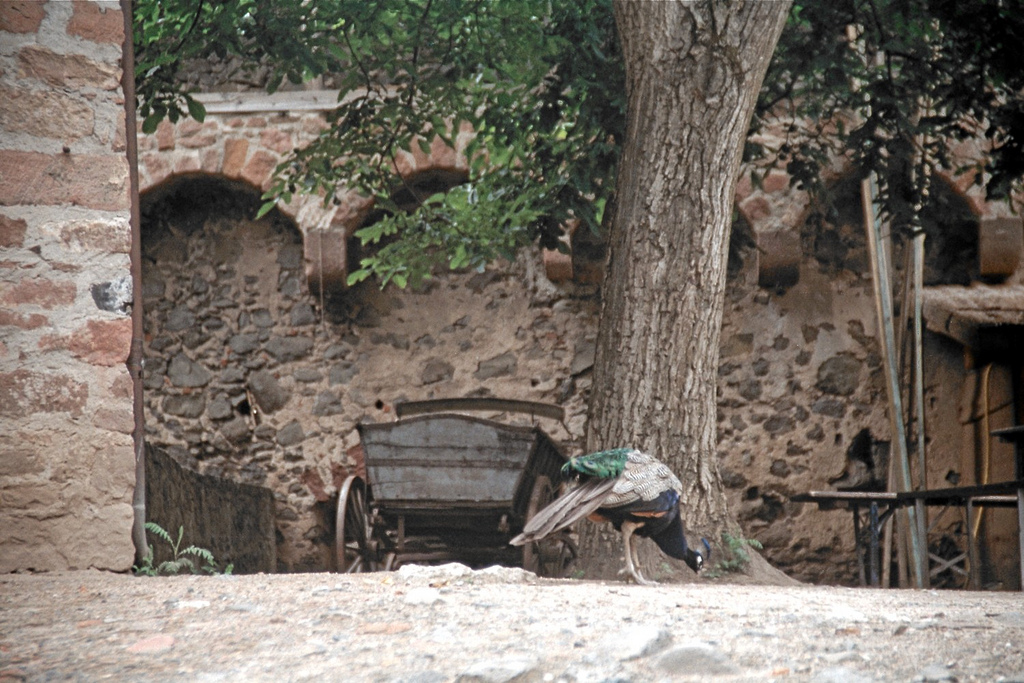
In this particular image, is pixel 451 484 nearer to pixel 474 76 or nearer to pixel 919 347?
pixel 474 76

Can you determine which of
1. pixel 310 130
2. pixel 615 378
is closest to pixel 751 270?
pixel 310 130

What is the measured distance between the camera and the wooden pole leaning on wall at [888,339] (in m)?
6.92

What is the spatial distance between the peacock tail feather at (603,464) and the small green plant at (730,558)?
1.98ft

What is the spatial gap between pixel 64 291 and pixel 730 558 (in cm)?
259

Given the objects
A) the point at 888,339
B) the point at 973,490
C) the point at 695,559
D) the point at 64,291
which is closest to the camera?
the point at 64,291

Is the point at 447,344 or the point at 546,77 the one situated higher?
the point at 546,77

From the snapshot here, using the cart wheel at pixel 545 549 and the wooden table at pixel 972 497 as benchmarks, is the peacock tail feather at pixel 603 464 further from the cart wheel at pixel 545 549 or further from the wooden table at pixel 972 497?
the cart wheel at pixel 545 549

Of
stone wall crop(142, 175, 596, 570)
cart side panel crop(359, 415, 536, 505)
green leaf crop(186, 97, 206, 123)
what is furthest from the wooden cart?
green leaf crop(186, 97, 206, 123)

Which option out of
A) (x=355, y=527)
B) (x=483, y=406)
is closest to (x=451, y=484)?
(x=355, y=527)

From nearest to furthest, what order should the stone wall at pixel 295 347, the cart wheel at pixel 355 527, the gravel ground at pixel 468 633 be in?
the gravel ground at pixel 468 633 < the cart wheel at pixel 355 527 < the stone wall at pixel 295 347

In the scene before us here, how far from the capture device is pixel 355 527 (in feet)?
24.2

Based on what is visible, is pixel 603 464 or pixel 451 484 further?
pixel 451 484

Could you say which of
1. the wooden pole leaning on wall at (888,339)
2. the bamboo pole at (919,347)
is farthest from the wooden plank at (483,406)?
the bamboo pole at (919,347)

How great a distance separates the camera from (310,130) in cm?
780
